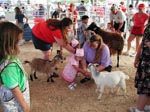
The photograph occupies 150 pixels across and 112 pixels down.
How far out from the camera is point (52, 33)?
13.0ft

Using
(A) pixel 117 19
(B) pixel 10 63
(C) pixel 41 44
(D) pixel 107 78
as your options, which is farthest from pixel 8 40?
(A) pixel 117 19

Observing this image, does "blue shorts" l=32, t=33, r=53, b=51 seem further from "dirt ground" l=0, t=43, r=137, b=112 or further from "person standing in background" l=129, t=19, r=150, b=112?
→ "person standing in background" l=129, t=19, r=150, b=112

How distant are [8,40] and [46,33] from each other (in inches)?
97.6

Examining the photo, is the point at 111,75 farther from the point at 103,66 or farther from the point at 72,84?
the point at 72,84

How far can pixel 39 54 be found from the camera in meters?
6.43

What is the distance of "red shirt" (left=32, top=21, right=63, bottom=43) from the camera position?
153 inches

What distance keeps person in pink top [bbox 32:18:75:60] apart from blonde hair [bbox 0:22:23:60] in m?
2.06

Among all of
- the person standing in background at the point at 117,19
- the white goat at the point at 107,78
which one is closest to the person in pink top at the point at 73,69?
the white goat at the point at 107,78

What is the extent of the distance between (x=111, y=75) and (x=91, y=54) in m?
0.71

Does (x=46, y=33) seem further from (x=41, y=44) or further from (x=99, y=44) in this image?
(x=99, y=44)

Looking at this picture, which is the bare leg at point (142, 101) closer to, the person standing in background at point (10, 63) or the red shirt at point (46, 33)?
the red shirt at point (46, 33)

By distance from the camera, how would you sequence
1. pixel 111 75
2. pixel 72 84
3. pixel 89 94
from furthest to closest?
1. pixel 72 84
2. pixel 89 94
3. pixel 111 75

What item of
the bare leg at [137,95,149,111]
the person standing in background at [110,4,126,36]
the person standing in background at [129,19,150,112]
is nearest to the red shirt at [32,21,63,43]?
the person standing in background at [129,19,150,112]

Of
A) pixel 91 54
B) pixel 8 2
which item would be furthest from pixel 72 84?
pixel 8 2
